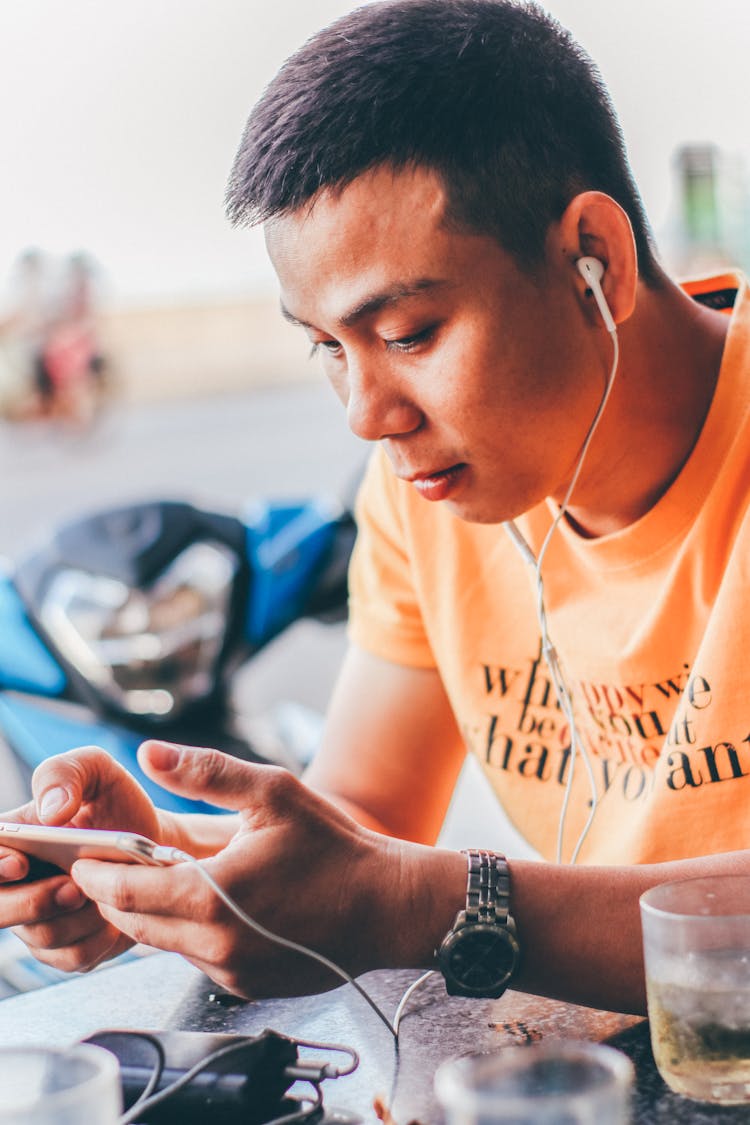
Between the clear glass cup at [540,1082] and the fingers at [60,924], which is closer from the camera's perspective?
the clear glass cup at [540,1082]

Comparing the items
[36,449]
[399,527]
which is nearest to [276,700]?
[399,527]

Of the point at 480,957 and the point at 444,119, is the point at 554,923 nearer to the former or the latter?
the point at 480,957

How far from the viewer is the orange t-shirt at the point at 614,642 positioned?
109 cm

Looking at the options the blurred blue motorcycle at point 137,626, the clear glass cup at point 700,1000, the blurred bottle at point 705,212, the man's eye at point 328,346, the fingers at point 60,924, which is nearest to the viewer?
the clear glass cup at point 700,1000

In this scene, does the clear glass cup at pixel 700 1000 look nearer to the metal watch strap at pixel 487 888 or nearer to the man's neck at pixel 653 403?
the metal watch strap at pixel 487 888

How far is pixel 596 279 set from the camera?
1064 mm

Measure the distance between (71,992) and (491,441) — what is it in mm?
523

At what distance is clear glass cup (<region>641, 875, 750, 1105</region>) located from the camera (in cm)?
72

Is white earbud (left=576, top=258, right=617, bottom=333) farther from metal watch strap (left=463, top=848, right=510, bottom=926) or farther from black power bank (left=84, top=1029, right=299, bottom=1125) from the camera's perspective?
black power bank (left=84, top=1029, right=299, bottom=1125)

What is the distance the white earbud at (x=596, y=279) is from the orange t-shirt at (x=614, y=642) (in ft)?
0.45

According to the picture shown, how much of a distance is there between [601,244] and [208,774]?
54 cm

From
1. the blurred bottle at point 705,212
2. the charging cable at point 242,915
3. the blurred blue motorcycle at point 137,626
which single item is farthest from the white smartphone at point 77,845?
the blurred bottle at point 705,212

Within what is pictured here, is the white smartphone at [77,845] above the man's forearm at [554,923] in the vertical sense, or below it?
above

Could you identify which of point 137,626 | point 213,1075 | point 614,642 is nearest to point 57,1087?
point 213,1075
